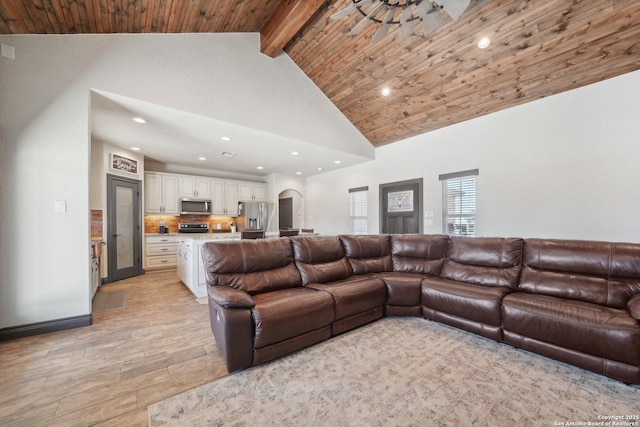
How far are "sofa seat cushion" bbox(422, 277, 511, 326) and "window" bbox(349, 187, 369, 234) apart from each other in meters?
3.33

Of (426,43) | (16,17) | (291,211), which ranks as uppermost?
(426,43)

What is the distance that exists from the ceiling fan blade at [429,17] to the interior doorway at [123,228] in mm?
5811

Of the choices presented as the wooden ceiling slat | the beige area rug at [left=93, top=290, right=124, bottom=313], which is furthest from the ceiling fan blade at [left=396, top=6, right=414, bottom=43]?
the beige area rug at [left=93, top=290, right=124, bottom=313]

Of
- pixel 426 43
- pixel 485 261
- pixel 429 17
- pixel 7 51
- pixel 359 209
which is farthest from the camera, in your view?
pixel 359 209

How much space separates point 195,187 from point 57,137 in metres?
3.99

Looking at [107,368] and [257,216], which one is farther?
[257,216]

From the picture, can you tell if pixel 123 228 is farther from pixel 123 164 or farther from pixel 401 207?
pixel 401 207

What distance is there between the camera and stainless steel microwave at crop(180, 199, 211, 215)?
6.59 m

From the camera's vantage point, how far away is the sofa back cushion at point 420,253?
3514 mm

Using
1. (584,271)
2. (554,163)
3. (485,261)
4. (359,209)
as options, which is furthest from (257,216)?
(584,271)

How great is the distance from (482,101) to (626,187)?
2.06 m

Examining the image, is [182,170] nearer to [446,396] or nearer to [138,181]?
[138,181]

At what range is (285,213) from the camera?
8.69 m

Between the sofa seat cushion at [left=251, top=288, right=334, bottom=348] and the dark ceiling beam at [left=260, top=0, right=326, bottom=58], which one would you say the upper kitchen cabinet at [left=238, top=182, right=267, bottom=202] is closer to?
the dark ceiling beam at [left=260, top=0, right=326, bottom=58]
